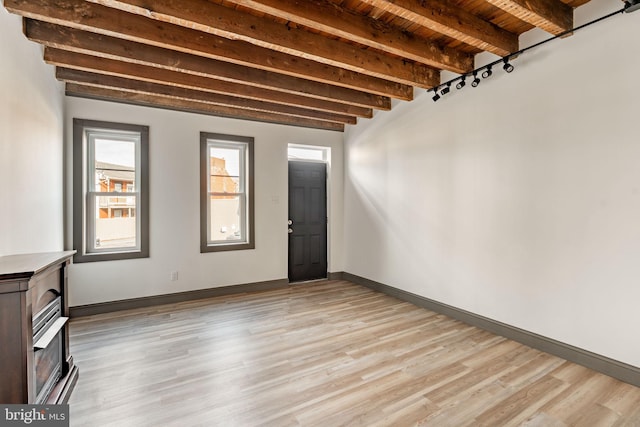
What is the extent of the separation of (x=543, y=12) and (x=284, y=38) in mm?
2097

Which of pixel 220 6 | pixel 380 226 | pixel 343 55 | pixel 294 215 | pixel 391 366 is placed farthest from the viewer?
pixel 294 215

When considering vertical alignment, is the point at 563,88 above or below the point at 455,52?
below

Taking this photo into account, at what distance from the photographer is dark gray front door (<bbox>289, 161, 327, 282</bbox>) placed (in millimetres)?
5359

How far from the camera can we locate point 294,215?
5363mm

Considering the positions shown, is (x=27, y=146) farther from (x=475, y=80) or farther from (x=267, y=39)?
(x=475, y=80)

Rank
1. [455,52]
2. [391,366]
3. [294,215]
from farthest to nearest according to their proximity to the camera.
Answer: [294,215], [455,52], [391,366]

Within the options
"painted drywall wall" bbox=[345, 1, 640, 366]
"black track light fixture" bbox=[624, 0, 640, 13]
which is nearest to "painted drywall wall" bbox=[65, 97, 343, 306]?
"painted drywall wall" bbox=[345, 1, 640, 366]

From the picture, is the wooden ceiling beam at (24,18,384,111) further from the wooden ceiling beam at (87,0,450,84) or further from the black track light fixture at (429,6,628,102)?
the black track light fixture at (429,6,628,102)

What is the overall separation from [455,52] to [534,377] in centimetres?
316

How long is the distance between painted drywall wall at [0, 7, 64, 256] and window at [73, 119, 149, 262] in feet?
1.21

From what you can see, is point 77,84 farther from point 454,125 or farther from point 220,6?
point 454,125

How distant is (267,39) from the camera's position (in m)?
2.62

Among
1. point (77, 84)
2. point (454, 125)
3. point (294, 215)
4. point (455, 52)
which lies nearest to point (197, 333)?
point (294, 215)

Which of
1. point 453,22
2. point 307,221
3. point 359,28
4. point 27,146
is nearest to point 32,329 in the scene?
point 27,146
